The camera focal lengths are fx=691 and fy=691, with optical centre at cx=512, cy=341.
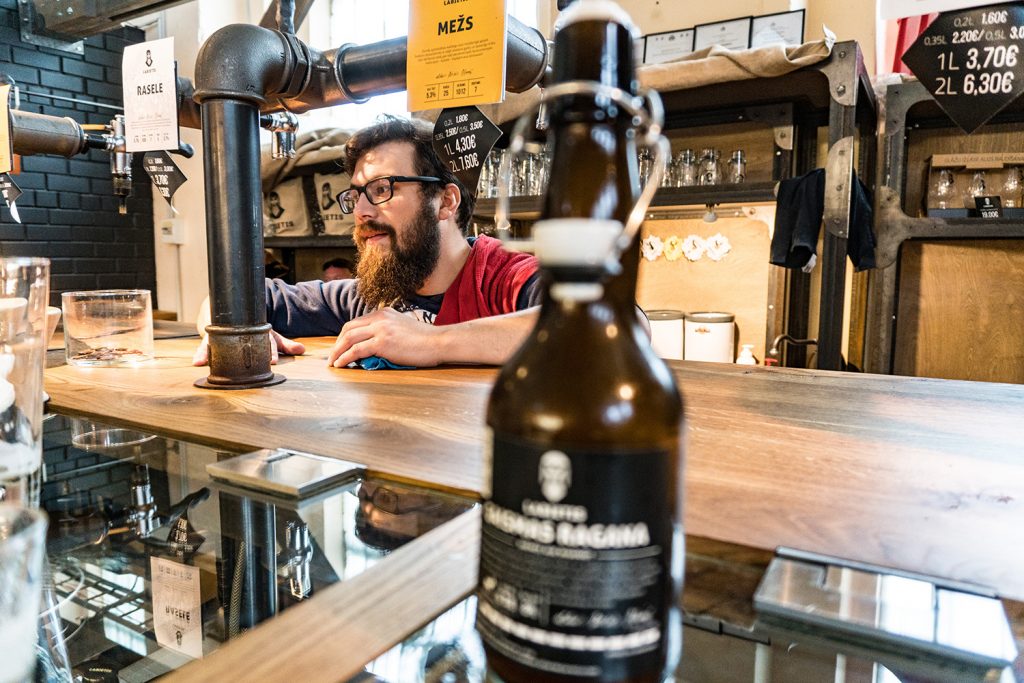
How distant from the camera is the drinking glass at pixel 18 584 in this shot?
245 millimetres

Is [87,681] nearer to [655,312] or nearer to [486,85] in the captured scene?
[486,85]

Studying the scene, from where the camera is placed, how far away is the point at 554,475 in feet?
0.84

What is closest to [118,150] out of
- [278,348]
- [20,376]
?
[278,348]

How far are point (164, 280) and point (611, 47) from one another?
4.50 m

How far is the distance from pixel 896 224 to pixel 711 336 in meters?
0.75

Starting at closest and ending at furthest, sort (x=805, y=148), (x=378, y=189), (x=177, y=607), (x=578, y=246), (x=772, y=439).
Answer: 1. (x=578, y=246)
2. (x=177, y=607)
3. (x=772, y=439)
4. (x=378, y=189)
5. (x=805, y=148)

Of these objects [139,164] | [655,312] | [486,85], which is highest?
[139,164]

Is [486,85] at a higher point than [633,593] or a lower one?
higher

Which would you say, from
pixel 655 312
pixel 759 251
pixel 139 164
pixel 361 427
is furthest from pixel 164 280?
pixel 361 427

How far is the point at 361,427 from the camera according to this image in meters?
0.68

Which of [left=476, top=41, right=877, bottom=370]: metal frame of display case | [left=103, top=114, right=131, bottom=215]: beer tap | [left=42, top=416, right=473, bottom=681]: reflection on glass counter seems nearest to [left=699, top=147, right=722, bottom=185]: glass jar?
[left=476, top=41, right=877, bottom=370]: metal frame of display case

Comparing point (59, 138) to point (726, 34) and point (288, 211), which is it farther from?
point (726, 34)

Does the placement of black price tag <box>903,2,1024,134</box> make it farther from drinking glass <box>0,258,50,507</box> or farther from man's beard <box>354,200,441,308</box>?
drinking glass <box>0,258,50,507</box>

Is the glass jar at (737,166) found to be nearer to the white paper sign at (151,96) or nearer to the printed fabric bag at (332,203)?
the printed fabric bag at (332,203)
